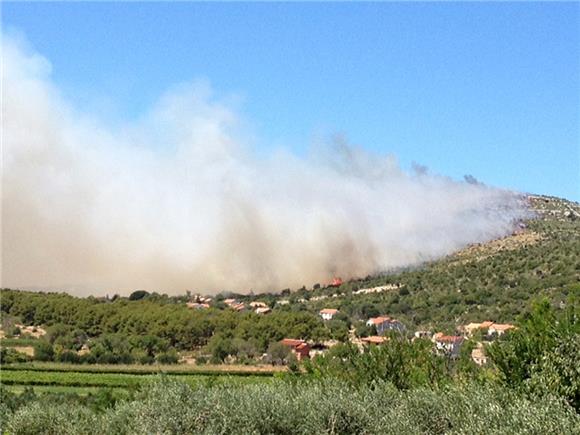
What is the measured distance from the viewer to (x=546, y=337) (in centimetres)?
1920

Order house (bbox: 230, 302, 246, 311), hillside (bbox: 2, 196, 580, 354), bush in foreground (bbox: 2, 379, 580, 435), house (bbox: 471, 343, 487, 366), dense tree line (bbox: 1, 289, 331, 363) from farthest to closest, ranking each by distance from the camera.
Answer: house (bbox: 230, 302, 246, 311), dense tree line (bbox: 1, 289, 331, 363), hillside (bbox: 2, 196, 580, 354), house (bbox: 471, 343, 487, 366), bush in foreground (bbox: 2, 379, 580, 435)

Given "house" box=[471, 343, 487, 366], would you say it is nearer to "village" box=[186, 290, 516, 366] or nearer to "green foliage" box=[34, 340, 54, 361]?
"village" box=[186, 290, 516, 366]

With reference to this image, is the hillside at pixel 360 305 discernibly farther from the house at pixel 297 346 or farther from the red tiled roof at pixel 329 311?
the house at pixel 297 346

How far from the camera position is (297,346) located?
60.6m

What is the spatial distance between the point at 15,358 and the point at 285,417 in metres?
50.0

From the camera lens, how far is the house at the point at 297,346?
59062 millimetres

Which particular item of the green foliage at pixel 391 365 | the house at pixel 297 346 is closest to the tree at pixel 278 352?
the house at pixel 297 346

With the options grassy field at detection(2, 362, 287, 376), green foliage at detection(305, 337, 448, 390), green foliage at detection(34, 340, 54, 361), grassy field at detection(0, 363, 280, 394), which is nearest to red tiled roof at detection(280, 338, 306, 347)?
grassy field at detection(2, 362, 287, 376)

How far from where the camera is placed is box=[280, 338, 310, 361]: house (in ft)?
194

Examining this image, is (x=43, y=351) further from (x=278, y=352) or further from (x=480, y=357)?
(x=480, y=357)

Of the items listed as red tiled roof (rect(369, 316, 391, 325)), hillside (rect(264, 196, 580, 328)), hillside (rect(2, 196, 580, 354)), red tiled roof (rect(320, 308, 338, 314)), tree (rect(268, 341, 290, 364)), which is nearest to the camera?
hillside (rect(264, 196, 580, 328))

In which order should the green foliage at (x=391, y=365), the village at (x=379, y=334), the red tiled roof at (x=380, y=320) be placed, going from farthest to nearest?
the red tiled roof at (x=380, y=320)
the village at (x=379, y=334)
the green foliage at (x=391, y=365)

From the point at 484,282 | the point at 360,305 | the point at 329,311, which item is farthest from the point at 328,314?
the point at 484,282

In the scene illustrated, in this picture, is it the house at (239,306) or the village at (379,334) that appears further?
the house at (239,306)
